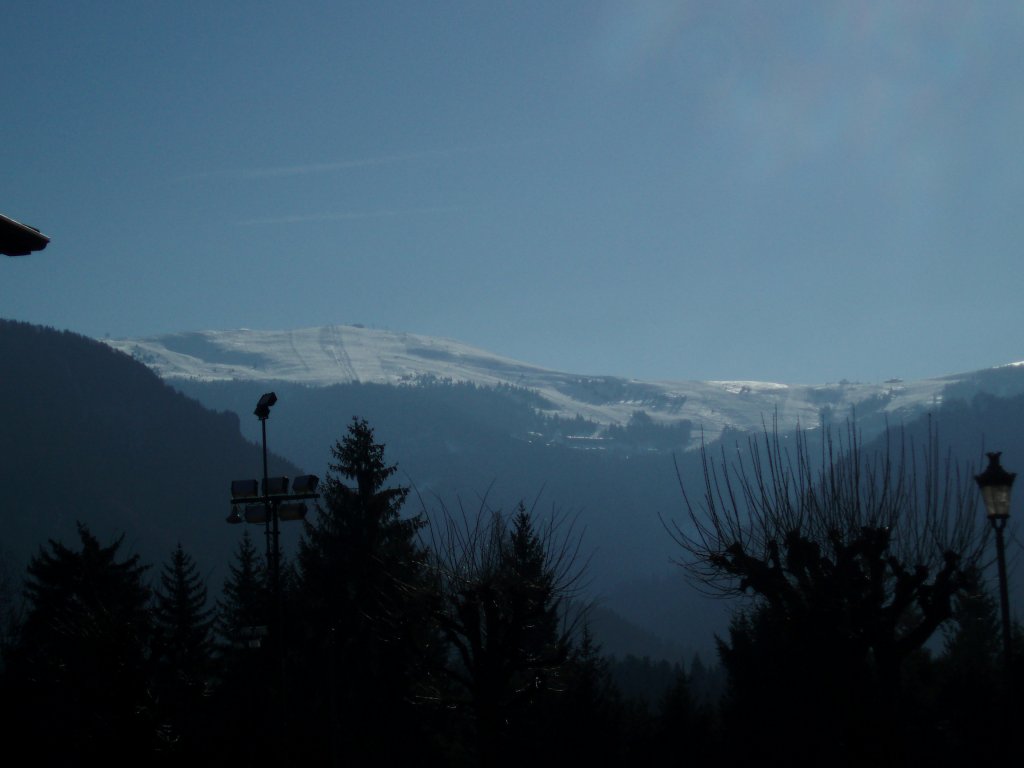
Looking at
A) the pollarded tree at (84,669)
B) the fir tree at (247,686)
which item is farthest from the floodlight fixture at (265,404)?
the pollarded tree at (84,669)

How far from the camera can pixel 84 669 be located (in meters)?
31.8

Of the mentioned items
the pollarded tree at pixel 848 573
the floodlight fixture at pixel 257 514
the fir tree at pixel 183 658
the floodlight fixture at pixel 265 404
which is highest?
the floodlight fixture at pixel 265 404

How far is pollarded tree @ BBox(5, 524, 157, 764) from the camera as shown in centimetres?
2377

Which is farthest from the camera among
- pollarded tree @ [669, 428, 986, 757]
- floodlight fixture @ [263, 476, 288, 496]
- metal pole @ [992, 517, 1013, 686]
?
floodlight fixture @ [263, 476, 288, 496]

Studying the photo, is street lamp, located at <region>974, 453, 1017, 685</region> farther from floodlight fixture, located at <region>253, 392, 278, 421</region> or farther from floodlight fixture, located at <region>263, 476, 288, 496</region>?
Answer: floodlight fixture, located at <region>253, 392, 278, 421</region>

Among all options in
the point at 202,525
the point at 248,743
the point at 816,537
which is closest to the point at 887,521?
the point at 816,537

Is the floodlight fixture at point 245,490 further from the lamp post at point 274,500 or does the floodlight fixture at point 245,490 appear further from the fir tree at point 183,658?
the fir tree at point 183,658

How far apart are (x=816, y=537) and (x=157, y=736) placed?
13.8 metres

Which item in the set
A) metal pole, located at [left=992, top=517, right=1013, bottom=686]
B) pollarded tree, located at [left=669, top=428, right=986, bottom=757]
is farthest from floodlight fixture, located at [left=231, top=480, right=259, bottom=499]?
metal pole, located at [left=992, top=517, right=1013, bottom=686]

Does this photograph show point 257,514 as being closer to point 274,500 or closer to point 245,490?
point 274,500

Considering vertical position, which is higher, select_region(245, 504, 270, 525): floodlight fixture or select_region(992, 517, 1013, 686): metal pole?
select_region(245, 504, 270, 525): floodlight fixture

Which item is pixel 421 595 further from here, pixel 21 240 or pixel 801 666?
pixel 21 240

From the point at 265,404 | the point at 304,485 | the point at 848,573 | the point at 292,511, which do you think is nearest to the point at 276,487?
the point at 304,485

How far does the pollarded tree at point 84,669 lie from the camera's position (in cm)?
2377
